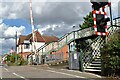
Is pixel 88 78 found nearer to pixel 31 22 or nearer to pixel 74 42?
pixel 74 42

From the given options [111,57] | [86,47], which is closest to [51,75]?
[111,57]

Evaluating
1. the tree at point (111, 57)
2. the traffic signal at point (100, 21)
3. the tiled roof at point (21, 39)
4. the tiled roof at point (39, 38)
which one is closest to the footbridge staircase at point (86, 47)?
the tree at point (111, 57)

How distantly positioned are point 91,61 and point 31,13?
21541 mm

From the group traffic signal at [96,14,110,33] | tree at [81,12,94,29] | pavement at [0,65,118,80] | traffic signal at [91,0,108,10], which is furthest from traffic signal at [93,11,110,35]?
tree at [81,12,94,29]

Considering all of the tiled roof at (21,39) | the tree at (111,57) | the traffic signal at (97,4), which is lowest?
the tree at (111,57)

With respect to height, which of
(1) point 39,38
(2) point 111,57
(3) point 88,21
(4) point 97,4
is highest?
(1) point 39,38

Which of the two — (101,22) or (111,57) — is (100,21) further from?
(111,57)

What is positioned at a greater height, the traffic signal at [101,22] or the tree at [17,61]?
the traffic signal at [101,22]

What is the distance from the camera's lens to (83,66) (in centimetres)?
1745

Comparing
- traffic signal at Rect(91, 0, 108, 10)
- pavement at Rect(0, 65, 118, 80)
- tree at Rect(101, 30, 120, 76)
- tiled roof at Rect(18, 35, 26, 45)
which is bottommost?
pavement at Rect(0, 65, 118, 80)

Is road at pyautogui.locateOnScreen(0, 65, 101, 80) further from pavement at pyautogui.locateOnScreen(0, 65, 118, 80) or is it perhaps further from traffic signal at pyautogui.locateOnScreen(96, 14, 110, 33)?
traffic signal at pyautogui.locateOnScreen(96, 14, 110, 33)

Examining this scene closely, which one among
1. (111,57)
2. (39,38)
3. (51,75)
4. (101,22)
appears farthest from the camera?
(39,38)

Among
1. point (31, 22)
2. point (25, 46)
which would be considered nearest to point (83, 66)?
point (31, 22)

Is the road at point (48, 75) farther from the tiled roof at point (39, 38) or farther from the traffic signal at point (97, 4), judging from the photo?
the tiled roof at point (39, 38)
